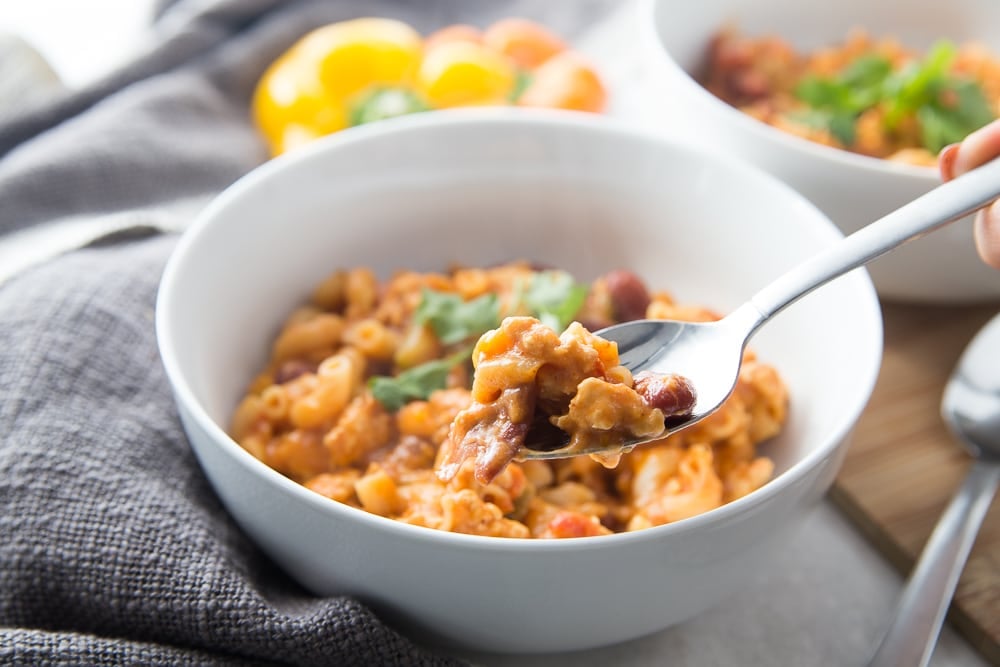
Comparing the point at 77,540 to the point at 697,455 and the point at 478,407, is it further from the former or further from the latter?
the point at 697,455

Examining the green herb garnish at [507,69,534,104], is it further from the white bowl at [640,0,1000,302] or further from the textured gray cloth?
the textured gray cloth

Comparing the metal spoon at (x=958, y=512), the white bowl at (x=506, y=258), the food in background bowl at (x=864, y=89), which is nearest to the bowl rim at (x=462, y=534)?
the white bowl at (x=506, y=258)

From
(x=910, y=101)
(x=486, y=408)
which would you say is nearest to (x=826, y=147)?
(x=910, y=101)

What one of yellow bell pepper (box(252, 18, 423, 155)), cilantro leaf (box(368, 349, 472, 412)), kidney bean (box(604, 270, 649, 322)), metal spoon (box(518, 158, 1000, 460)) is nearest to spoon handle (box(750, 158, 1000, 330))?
metal spoon (box(518, 158, 1000, 460))

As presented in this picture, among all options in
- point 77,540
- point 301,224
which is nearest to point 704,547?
point 77,540

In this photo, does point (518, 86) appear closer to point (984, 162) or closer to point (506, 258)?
point (506, 258)
